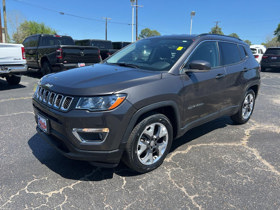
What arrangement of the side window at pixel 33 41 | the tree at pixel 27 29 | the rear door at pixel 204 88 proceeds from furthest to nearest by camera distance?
the tree at pixel 27 29 → the side window at pixel 33 41 → the rear door at pixel 204 88

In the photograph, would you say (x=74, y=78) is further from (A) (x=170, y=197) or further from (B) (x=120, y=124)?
(A) (x=170, y=197)

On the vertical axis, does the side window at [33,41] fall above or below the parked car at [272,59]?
above

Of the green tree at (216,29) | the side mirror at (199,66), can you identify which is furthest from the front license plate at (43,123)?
the green tree at (216,29)

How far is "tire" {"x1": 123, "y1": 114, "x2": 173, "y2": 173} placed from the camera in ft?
8.46

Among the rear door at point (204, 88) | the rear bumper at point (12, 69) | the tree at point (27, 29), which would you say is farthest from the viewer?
the tree at point (27, 29)

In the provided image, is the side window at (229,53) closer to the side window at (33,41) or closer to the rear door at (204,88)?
the rear door at (204,88)

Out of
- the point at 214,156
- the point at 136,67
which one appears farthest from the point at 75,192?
the point at 214,156

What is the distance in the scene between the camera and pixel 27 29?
4734 cm

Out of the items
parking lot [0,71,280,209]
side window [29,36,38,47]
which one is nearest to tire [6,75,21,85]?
side window [29,36,38,47]

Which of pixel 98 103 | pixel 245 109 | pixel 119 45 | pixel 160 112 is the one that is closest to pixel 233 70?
pixel 245 109

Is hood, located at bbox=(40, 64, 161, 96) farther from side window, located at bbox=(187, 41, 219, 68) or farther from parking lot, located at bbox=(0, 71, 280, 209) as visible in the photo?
parking lot, located at bbox=(0, 71, 280, 209)

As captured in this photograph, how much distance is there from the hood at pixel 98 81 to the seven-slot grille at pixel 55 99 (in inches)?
2.2

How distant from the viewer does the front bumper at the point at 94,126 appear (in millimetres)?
2299

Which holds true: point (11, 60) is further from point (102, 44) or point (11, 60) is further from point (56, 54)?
point (102, 44)
